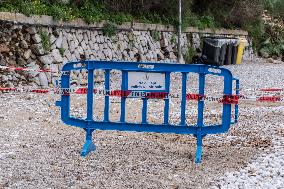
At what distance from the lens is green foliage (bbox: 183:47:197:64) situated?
2583 centimetres

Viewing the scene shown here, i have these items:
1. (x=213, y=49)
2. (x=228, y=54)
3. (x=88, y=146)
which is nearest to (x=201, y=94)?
(x=88, y=146)

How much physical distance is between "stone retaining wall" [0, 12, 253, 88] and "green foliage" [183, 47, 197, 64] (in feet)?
4.47

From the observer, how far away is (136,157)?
289 inches

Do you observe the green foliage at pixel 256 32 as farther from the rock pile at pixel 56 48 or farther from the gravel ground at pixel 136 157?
the gravel ground at pixel 136 157

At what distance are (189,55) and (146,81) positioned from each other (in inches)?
747

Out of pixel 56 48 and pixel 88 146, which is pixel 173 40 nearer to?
pixel 56 48

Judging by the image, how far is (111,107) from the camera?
12.1m

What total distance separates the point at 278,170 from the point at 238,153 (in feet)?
3.48

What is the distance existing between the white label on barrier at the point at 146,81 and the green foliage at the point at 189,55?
18287 millimetres

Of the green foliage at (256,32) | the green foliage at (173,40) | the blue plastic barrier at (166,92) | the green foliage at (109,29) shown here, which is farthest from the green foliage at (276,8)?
the blue plastic barrier at (166,92)

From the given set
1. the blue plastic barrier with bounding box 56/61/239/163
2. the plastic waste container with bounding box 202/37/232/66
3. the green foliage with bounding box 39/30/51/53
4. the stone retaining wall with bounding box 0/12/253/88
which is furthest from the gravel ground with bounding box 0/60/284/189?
the plastic waste container with bounding box 202/37/232/66

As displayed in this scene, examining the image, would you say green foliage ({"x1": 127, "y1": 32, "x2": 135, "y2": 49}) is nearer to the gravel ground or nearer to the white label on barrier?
the gravel ground

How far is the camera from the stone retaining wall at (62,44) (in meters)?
14.6

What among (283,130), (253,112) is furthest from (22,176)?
(253,112)
